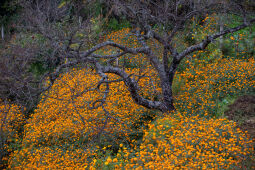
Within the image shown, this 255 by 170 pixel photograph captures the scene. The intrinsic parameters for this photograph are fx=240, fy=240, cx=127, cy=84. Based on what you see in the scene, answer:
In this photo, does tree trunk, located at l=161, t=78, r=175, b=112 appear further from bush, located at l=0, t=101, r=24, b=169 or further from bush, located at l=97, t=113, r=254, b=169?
bush, located at l=0, t=101, r=24, b=169

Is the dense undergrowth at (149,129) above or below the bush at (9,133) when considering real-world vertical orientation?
above

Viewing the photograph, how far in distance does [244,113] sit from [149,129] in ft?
7.79

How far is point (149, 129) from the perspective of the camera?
586 centimetres

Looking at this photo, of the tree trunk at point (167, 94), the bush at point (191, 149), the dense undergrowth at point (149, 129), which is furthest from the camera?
the tree trunk at point (167, 94)

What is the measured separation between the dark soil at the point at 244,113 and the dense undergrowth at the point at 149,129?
201mm

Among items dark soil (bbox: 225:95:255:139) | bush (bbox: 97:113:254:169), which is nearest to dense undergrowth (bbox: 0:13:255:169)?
bush (bbox: 97:113:254:169)

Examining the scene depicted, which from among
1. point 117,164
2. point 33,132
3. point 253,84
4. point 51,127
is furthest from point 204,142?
point 33,132

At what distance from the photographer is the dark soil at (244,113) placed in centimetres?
537

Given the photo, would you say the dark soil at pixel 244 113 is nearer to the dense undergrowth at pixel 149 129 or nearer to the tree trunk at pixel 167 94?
the dense undergrowth at pixel 149 129

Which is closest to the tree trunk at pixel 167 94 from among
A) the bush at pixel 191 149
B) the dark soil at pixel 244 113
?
the bush at pixel 191 149

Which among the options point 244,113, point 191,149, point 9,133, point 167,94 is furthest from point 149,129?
point 9,133

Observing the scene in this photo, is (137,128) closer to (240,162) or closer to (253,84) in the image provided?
(240,162)

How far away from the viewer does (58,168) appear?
5590 mm

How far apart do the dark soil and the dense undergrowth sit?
A: 20 cm
